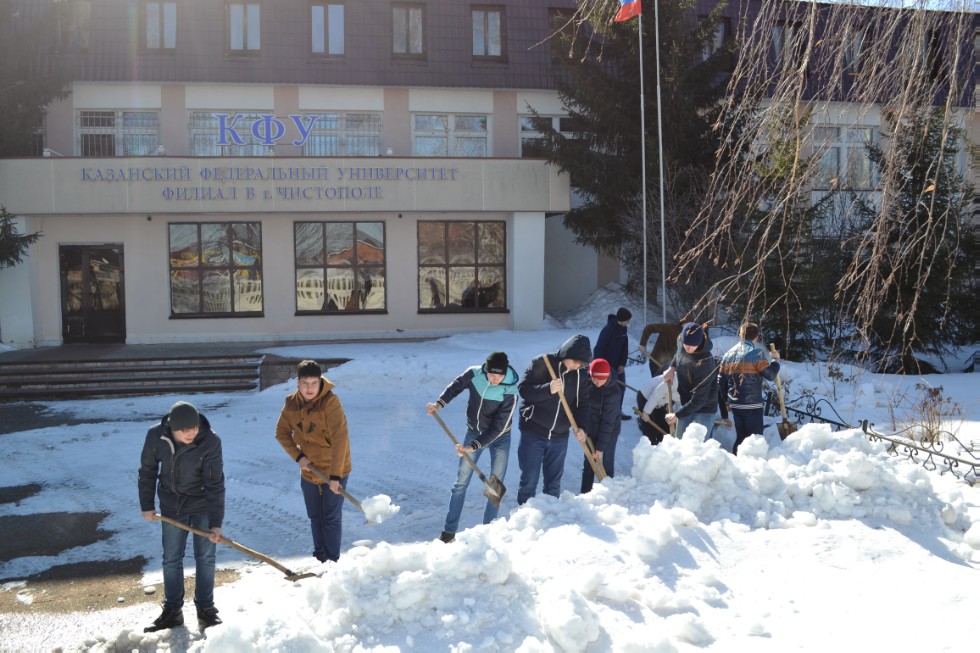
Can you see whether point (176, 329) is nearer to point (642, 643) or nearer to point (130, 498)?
point (130, 498)

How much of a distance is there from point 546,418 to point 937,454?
375cm

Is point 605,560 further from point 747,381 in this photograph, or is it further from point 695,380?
point 747,381

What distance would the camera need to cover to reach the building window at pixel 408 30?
2212 centimetres

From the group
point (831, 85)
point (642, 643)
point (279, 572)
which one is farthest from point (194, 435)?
point (831, 85)

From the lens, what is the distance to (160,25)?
842 inches

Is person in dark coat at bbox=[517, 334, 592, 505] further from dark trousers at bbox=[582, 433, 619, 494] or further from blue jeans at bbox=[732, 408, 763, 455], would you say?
blue jeans at bbox=[732, 408, 763, 455]

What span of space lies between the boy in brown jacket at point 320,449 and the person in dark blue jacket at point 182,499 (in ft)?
3.34

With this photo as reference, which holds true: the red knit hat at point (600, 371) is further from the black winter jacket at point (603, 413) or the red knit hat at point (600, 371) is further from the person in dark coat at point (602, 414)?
the black winter jacket at point (603, 413)

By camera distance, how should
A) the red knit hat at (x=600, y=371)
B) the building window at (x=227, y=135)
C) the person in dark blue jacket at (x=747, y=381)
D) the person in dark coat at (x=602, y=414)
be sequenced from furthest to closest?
1. the building window at (x=227, y=135)
2. the person in dark blue jacket at (x=747, y=381)
3. the person in dark coat at (x=602, y=414)
4. the red knit hat at (x=600, y=371)

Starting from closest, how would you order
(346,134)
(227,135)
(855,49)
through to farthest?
(855,49) → (227,135) → (346,134)

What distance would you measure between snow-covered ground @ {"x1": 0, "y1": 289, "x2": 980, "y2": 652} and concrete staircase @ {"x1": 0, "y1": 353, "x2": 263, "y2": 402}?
5081 millimetres

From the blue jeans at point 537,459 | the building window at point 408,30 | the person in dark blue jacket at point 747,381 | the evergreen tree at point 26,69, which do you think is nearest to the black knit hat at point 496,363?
the blue jeans at point 537,459

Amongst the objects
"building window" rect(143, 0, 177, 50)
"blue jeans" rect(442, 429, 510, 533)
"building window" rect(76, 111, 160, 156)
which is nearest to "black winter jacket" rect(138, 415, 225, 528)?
"blue jeans" rect(442, 429, 510, 533)

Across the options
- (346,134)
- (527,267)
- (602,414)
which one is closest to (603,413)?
(602,414)
